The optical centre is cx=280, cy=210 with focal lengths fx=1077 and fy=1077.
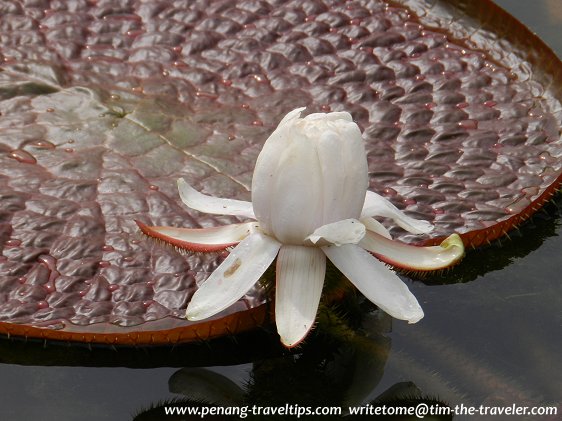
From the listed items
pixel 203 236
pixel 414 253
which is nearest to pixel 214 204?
pixel 203 236

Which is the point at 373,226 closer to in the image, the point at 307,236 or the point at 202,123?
the point at 307,236

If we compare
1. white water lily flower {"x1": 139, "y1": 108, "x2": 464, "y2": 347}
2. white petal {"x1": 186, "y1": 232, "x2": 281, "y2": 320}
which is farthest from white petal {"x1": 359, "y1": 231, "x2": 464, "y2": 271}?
white petal {"x1": 186, "y1": 232, "x2": 281, "y2": 320}

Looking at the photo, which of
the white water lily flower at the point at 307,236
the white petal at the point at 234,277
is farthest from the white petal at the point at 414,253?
the white petal at the point at 234,277

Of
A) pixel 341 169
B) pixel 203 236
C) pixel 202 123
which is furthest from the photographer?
pixel 202 123

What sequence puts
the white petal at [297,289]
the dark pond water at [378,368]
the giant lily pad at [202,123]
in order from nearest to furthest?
the white petal at [297,289] < the dark pond water at [378,368] < the giant lily pad at [202,123]

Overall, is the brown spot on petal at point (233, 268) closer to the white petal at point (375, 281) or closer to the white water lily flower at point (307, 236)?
the white water lily flower at point (307, 236)

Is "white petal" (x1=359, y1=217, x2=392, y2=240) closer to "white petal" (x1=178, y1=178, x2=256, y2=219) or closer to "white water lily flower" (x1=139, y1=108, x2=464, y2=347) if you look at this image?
"white water lily flower" (x1=139, y1=108, x2=464, y2=347)
